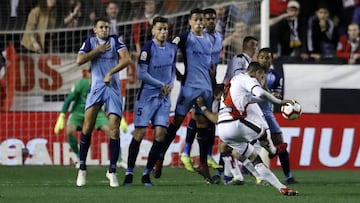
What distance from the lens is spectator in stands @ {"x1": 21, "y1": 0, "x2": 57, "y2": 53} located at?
20.4 m

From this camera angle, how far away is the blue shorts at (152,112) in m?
14.9

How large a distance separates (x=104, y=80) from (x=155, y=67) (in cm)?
89

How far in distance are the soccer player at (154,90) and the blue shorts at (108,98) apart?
471 mm

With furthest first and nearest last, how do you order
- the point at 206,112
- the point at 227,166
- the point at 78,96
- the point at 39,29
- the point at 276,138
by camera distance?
the point at 39,29
the point at 78,96
the point at 276,138
the point at 227,166
the point at 206,112

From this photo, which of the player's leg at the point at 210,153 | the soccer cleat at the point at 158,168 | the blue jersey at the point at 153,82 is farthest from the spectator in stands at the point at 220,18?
the soccer cleat at the point at 158,168

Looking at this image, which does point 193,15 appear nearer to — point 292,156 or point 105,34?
point 105,34

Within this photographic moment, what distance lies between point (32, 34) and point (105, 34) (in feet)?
20.2

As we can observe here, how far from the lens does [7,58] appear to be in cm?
2042

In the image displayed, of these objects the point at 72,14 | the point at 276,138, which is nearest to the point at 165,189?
the point at 276,138

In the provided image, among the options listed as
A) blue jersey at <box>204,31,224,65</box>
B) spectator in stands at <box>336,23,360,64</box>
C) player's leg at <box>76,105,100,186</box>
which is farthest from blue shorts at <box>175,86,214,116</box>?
spectator in stands at <box>336,23,360,64</box>

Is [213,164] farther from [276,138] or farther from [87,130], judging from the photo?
[87,130]

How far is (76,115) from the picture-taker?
18938mm

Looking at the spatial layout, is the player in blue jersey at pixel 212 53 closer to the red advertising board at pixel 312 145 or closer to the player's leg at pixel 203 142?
the player's leg at pixel 203 142

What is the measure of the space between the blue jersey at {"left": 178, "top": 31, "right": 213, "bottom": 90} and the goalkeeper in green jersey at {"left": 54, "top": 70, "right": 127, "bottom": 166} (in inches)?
141
